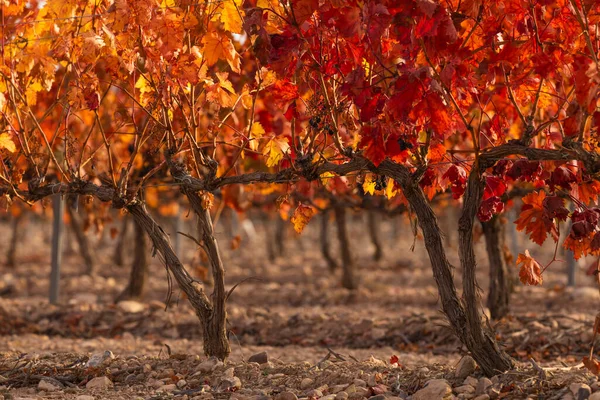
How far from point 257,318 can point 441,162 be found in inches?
188

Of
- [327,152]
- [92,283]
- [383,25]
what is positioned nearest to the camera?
[383,25]

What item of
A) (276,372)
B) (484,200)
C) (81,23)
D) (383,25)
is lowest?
(276,372)

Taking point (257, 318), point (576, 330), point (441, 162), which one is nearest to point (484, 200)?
point (441, 162)

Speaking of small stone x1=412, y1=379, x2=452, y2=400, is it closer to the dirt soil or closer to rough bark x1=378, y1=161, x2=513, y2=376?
the dirt soil

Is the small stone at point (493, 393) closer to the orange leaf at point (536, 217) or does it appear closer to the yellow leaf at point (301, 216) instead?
the orange leaf at point (536, 217)

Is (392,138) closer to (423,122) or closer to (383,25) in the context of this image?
(423,122)

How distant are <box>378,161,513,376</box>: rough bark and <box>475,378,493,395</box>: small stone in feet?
0.69

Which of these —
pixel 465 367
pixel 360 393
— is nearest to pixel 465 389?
pixel 465 367

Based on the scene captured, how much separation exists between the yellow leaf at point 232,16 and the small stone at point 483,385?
2.23 meters

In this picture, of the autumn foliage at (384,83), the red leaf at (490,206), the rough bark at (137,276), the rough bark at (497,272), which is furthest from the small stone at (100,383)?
the rough bark at (137,276)

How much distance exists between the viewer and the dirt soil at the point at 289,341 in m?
4.40

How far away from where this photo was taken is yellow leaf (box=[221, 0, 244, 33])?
14.1 feet

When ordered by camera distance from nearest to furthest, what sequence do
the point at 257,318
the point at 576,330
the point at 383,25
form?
1. the point at 383,25
2. the point at 576,330
3. the point at 257,318

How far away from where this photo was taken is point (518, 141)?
4.05 m
